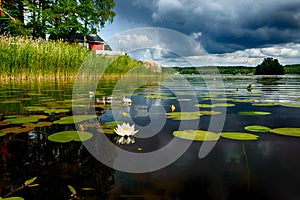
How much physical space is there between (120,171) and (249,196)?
1.57 feet

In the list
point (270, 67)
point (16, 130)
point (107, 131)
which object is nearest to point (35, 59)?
point (16, 130)

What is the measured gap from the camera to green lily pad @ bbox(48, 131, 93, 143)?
134cm

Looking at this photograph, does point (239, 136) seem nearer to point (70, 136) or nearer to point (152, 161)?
point (152, 161)

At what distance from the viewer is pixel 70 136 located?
1.40 metres

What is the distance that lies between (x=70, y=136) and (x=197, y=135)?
0.79 m

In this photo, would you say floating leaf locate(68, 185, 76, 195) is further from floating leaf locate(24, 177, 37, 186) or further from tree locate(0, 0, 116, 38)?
tree locate(0, 0, 116, 38)

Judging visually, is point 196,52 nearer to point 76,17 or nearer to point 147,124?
point 147,124

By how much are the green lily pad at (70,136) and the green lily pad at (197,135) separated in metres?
0.56

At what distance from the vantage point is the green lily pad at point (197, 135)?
1.38m

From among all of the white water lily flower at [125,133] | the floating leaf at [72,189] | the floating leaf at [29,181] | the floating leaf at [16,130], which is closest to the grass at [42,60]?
the floating leaf at [16,130]

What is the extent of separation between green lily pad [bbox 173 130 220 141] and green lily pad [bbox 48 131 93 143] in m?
0.56

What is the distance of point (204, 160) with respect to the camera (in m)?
1.04

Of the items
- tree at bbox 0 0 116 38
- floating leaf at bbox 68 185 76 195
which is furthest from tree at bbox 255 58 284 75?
floating leaf at bbox 68 185 76 195

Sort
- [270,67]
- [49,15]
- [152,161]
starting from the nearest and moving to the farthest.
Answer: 1. [152,161]
2. [49,15]
3. [270,67]
